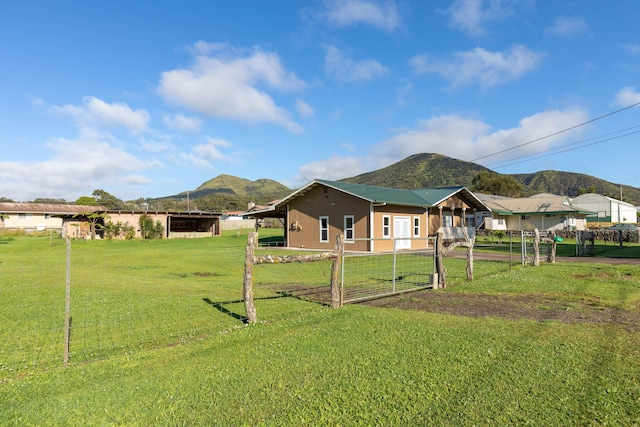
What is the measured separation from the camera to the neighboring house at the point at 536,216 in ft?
144

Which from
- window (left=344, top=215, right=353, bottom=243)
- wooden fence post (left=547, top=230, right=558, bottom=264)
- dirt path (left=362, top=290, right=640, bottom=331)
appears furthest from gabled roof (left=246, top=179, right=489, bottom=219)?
dirt path (left=362, top=290, right=640, bottom=331)

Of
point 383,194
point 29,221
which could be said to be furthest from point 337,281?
point 29,221

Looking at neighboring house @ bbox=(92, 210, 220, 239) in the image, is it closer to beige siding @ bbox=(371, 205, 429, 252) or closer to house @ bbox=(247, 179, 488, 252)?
Answer: house @ bbox=(247, 179, 488, 252)

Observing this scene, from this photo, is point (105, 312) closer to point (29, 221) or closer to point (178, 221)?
point (178, 221)

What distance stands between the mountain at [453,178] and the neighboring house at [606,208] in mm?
61610

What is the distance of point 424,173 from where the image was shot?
499ft

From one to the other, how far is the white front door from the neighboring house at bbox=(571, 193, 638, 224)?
167 feet

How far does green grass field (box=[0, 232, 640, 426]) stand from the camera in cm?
356

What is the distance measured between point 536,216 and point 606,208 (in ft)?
92.3

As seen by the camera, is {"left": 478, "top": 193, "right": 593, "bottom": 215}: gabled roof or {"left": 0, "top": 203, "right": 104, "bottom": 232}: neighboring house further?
{"left": 0, "top": 203, "right": 104, "bottom": 232}: neighboring house

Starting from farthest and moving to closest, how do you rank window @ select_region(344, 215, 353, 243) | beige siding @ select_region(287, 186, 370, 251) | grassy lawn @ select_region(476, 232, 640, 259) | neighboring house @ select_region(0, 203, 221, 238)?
neighboring house @ select_region(0, 203, 221, 238), window @ select_region(344, 215, 353, 243), beige siding @ select_region(287, 186, 370, 251), grassy lawn @ select_region(476, 232, 640, 259)

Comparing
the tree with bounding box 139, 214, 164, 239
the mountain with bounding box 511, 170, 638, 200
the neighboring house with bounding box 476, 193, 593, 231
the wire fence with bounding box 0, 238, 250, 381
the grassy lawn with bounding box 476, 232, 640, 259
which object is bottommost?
the wire fence with bounding box 0, 238, 250, 381

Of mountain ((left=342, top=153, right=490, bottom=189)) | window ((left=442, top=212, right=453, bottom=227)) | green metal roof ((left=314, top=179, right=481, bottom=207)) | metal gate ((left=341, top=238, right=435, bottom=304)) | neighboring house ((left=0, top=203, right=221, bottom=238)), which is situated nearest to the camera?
metal gate ((left=341, top=238, right=435, bottom=304))

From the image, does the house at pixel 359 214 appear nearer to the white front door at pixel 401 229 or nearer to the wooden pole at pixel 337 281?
the white front door at pixel 401 229
